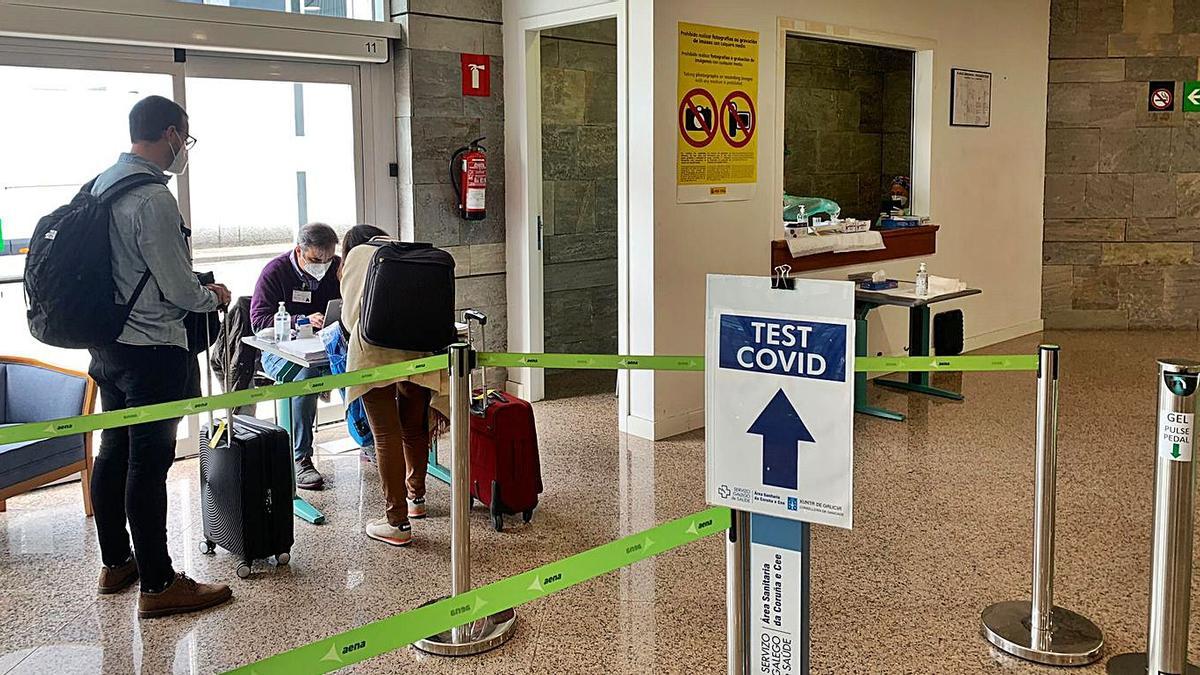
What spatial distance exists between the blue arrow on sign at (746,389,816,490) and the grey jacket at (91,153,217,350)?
214 centimetres

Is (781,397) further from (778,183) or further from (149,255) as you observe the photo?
(778,183)

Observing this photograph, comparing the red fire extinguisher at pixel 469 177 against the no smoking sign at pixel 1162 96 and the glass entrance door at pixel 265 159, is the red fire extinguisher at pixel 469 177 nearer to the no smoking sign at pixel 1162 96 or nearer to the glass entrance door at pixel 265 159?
the glass entrance door at pixel 265 159

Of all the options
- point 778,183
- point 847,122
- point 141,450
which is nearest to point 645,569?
point 141,450

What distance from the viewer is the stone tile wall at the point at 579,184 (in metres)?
7.07

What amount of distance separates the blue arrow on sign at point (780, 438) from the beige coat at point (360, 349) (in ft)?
7.38

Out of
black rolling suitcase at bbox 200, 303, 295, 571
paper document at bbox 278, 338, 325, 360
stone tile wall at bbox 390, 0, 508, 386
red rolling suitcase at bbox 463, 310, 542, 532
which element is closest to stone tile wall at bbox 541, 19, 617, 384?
stone tile wall at bbox 390, 0, 508, 386

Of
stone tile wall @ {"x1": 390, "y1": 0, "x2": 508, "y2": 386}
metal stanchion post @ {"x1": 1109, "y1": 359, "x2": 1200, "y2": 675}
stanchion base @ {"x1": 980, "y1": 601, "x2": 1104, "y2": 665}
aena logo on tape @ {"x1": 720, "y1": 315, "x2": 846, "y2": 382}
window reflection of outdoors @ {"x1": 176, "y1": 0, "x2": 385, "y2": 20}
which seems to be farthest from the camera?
stone tile wall @ {"x1": 390, "y1": 0, "x2": 508, "y2": 386}

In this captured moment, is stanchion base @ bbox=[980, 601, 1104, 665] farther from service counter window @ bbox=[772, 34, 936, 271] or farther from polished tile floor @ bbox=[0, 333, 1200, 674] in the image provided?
service counter window @ bbox=[772, 34, 936, 271]

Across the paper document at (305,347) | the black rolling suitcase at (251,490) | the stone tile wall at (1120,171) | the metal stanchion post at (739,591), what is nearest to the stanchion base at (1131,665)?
the metal stanchion post at (739,591)

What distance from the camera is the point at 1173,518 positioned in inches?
113

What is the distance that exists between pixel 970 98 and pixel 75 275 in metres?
6.39

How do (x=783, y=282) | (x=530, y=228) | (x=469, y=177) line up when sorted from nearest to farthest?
(x=783, y=282) → (x=469, y=177) → (x=530, y=228)

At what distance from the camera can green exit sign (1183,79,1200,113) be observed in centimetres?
895

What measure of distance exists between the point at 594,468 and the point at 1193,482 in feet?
9.46
